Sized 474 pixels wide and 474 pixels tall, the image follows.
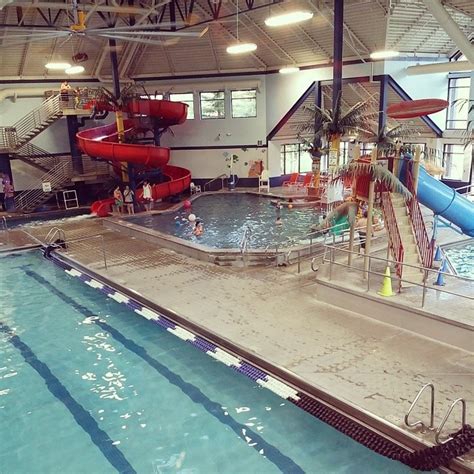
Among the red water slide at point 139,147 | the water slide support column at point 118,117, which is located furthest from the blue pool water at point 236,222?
the water slide support column at point 118,117

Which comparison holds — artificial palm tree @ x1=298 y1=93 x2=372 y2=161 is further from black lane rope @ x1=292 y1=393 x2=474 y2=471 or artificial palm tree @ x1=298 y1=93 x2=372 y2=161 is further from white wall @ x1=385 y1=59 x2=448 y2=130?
black lane rope @ x1=292 y1=393 x2=474 y2=471

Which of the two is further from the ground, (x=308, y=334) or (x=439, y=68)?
(x=439, y=68)

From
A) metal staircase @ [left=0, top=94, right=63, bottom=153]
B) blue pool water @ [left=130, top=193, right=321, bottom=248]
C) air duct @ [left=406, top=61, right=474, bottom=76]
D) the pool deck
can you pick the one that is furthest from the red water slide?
air duct @ [left=406, top=61, right=474, bottom=76]

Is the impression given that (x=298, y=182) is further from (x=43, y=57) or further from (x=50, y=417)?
(x=50, y=417)

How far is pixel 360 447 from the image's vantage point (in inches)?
211

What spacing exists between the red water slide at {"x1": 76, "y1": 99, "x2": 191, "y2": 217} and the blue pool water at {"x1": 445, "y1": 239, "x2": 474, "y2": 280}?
37.0 ft

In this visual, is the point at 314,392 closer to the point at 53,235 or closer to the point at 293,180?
the point at 53,235

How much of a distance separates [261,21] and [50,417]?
Result: 54.0ft

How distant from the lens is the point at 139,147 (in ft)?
57.9

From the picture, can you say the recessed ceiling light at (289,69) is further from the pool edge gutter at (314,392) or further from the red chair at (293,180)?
the pool edge gutter at (314,392)

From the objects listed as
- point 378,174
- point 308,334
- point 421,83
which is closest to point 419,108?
point 378,174

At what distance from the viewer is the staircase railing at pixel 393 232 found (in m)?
8.52

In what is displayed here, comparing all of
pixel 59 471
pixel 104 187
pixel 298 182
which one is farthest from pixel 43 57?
pixel 59 471

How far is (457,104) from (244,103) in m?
9.30
